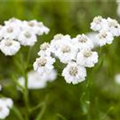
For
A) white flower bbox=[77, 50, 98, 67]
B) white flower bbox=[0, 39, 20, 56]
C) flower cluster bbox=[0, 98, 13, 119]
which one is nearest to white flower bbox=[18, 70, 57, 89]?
flower cluster bbox=[0, 98, 13, 119]

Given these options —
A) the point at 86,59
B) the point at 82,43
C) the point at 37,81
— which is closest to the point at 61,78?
the point at 37,81

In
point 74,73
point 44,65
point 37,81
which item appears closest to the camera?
point 74,73

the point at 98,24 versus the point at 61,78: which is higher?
the point at 61,78

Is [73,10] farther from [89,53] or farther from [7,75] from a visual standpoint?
[89,53]

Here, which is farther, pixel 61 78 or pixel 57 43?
pixel 61 78

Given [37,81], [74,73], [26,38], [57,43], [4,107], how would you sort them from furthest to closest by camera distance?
[37,81] → [4,107] → [26,38] → [57,43] → [74,73]

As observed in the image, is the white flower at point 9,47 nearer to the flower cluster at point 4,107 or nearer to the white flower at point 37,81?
the flower cluster at point 4,107

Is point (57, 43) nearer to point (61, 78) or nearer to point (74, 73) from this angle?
point (74, 73)

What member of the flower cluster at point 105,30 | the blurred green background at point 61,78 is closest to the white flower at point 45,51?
the flower cluster at point 105,30
